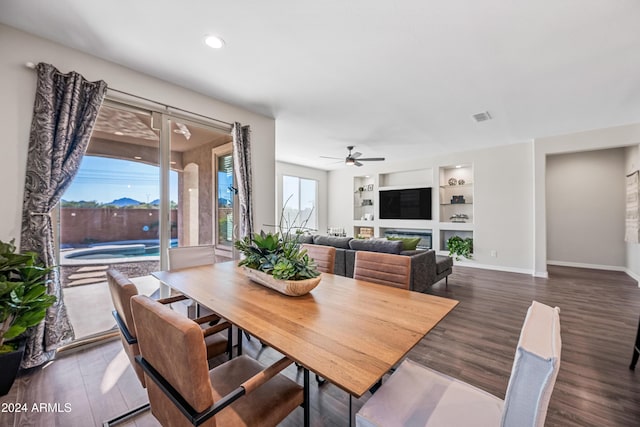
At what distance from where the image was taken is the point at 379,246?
12.5ft

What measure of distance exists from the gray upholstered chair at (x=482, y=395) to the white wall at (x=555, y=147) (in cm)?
523

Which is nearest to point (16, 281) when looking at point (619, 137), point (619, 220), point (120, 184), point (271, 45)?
point (120, 184)

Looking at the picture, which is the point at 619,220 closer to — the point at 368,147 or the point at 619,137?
the point at 619,137

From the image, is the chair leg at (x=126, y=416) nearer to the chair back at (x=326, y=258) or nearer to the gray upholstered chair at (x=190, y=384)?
the gray upholstered chair at (x=190, y=384)

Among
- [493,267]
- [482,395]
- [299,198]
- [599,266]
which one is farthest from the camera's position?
[299,198]

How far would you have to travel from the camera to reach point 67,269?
2488mm

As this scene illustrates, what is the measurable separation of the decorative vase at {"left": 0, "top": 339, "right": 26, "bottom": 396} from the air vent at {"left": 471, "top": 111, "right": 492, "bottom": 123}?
544 cm

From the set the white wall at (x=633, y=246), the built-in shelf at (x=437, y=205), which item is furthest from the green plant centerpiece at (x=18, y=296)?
the white wall at (x=633, y=246)

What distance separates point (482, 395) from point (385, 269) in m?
0.97

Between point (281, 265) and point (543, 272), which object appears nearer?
point (281, 265)

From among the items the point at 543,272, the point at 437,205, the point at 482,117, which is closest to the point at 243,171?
the point at 482,117

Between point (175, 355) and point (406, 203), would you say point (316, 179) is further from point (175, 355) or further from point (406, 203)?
point (175, 355)

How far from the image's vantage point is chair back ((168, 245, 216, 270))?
8.17 ft

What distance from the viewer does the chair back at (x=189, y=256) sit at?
98.0 inches
